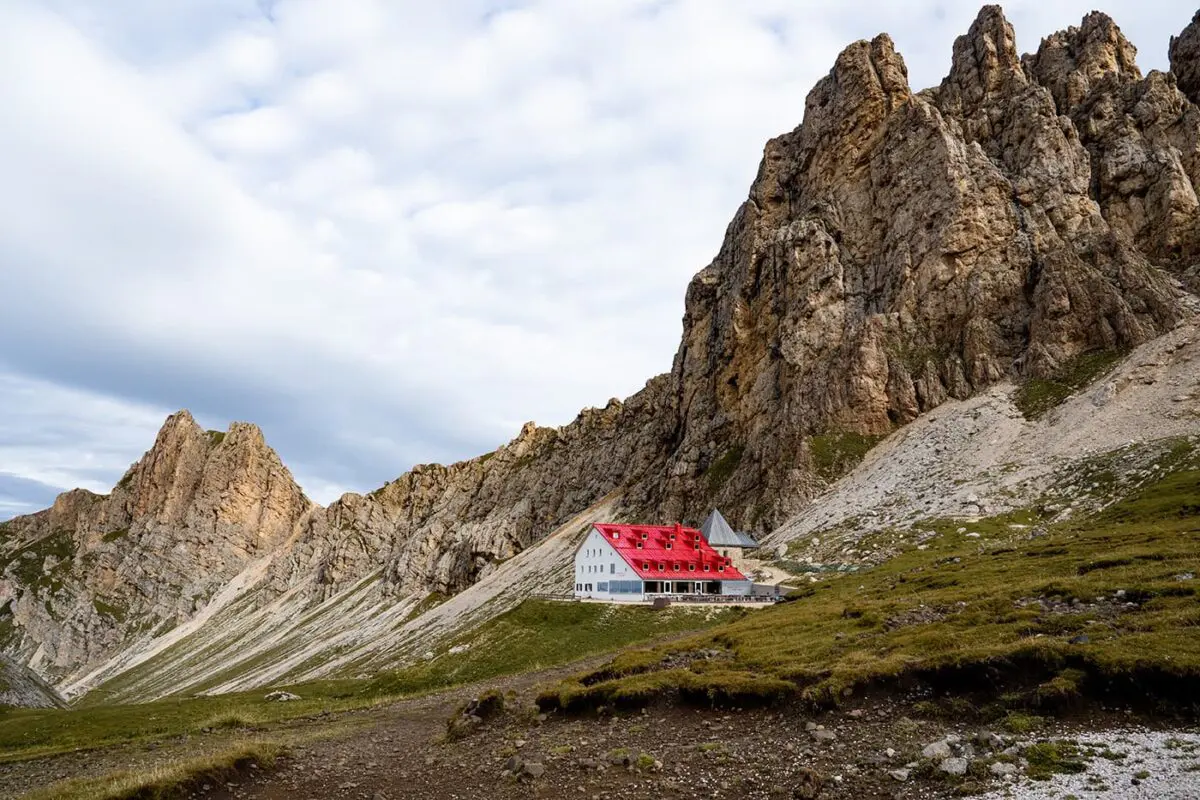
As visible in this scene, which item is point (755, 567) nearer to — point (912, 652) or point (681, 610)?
point (681, 610)

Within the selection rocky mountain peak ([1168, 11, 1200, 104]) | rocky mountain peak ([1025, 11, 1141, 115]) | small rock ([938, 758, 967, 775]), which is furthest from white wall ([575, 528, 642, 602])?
rocky mountain peak ([1168, 11, 1200, 104])

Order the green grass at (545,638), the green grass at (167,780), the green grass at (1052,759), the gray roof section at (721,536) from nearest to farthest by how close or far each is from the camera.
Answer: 1. the green grass at (1052,759)
2. the green grass at (167,780)
3. the green grass at (545,638)
4. the gray roof section at (721,536)

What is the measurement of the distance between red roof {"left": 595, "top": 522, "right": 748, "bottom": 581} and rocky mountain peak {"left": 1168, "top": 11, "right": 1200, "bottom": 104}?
133m

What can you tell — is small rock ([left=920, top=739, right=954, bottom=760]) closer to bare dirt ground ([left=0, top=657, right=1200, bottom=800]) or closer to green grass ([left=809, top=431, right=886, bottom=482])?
bare dirt ground ([left=0, top=657, right=1200, bottom=800])

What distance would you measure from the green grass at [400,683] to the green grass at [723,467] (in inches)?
2745

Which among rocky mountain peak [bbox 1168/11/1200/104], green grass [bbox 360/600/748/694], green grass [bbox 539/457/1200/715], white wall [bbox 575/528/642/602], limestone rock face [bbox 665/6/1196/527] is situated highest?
rocky mountain peak [bbox 1168/11/1200/104]

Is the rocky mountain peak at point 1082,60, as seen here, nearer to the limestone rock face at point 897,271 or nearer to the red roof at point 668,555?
the limestone rock face at point 897,271

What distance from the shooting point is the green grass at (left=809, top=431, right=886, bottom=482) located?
104 meters

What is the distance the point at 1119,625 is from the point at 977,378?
89.3 metres

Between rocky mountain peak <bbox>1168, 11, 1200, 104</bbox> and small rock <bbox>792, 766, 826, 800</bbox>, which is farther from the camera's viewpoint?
rocky mountain peak <bbox>1168, 11, 1200, 104</bbox>

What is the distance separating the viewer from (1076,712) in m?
20.3

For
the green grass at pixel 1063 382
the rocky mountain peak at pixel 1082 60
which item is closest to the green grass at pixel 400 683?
the green grass at pixel 1063 382

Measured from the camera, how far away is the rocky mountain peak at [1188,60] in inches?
5295

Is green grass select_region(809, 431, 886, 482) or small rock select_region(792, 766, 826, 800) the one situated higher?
green grass select_region(809, 431, 886, 482)
